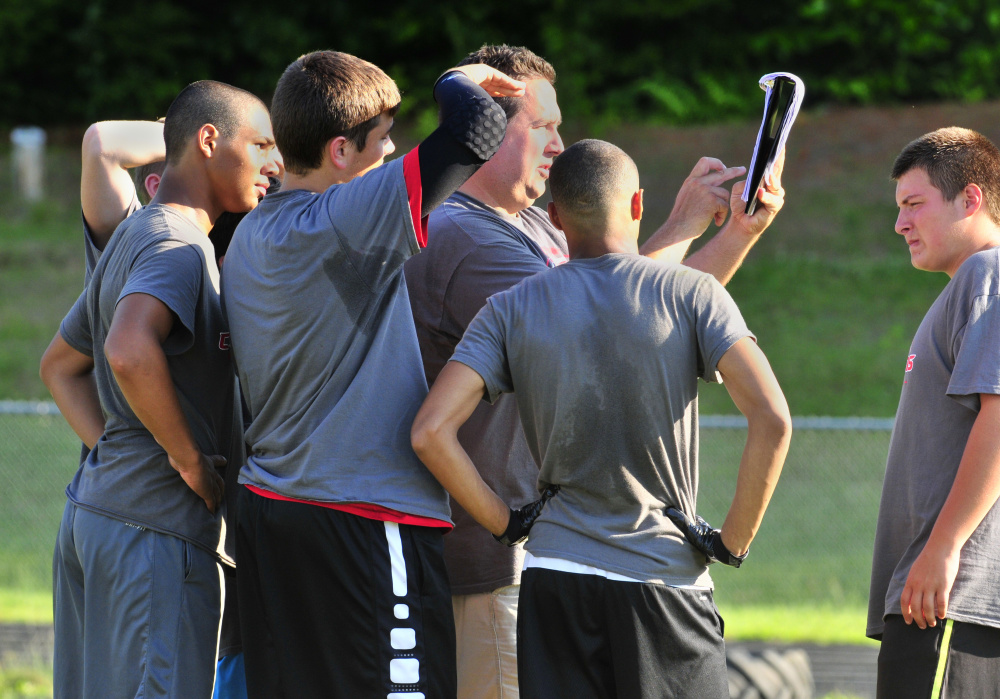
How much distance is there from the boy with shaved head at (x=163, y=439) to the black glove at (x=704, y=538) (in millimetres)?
1305

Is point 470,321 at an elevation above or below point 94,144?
below

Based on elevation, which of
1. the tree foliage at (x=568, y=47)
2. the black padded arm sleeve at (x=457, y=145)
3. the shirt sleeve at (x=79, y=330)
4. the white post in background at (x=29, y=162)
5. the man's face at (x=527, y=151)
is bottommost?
the shirt sleeve at (x=79, y=330)

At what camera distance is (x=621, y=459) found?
256 centimetres

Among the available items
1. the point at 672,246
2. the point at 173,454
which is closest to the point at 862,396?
the point at 672,246

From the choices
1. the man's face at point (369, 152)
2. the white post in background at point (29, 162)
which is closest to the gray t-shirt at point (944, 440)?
the man's face at point (369, 152)

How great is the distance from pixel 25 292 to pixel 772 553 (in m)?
12.7

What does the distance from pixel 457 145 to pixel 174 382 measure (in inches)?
42.9

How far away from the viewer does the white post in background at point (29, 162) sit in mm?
19156

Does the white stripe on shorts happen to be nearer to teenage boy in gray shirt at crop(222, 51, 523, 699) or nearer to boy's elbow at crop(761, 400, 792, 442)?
teenage boy in gray shirt at crop(222, 51, 523, 699)

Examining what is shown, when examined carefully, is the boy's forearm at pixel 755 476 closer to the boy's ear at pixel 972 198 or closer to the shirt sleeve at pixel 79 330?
the boy's ear at pixel 972 198

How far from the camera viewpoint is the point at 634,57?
1945 cm

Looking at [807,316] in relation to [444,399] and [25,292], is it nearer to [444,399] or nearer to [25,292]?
[25,292]

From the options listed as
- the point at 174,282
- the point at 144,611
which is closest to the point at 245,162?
the point at 174,282

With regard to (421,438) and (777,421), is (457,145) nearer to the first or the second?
(421,438)
